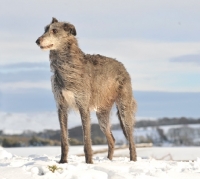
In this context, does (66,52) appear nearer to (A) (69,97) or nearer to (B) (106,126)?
(A) (69,97)

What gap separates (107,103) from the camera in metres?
12.0

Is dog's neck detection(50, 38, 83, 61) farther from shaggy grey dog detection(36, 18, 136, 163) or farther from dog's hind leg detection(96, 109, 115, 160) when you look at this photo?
dog's hind leg detection(96, 109, 115, 160)

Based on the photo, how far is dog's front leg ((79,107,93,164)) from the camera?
34.4ft

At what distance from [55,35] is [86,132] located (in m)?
2.33

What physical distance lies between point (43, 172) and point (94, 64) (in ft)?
11.4

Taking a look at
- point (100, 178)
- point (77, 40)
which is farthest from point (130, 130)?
point (100, 178)

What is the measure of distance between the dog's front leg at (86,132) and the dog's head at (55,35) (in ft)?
5.25

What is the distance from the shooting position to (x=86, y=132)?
1052cm

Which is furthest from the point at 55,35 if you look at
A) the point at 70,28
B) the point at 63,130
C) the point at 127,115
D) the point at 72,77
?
the point at 127,115

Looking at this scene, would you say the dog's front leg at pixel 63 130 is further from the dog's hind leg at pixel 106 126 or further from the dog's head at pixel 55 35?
the dog's hind leg at pixel 106 126

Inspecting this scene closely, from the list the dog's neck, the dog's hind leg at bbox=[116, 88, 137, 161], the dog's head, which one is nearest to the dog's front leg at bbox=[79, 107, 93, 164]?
the dog's neck

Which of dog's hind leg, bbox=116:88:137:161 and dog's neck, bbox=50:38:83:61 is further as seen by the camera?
dog's hind leg, bbox=116:88:137:161

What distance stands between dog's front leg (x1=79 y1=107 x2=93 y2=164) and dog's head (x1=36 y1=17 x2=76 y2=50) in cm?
160

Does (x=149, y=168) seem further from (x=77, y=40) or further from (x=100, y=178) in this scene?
(x=77, y=40)
